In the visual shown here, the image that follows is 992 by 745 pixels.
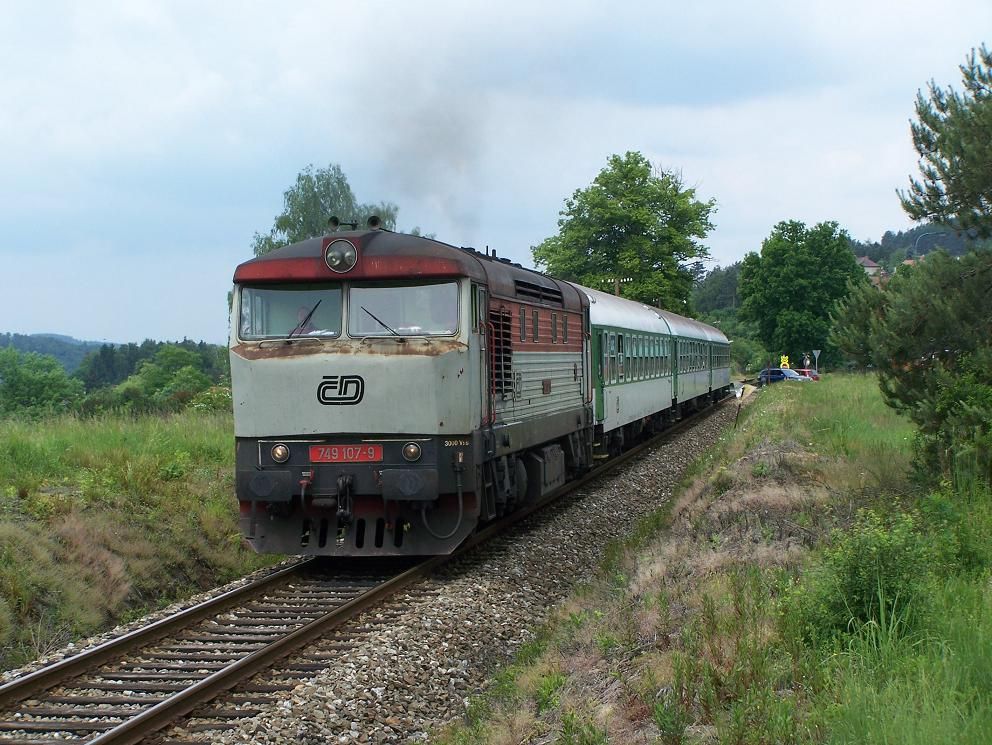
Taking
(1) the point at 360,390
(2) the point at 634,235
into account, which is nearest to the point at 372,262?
(1) the point at 360,390

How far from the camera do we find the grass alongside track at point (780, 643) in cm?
450

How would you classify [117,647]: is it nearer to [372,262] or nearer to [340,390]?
[340,390]

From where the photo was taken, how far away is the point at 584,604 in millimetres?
8930

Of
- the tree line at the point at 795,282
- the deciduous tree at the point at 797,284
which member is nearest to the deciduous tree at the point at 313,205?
the tree line at the point at 795,282

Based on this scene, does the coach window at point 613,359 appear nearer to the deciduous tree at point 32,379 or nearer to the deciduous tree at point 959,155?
the deciduous tree at point 959,155

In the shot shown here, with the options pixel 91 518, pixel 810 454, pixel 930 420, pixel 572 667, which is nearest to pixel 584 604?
pixel 572 667

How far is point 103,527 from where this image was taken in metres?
10.1

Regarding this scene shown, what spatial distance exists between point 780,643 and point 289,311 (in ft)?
20.6

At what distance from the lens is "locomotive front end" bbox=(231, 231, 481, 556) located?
967cm

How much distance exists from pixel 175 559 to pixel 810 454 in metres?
9.38

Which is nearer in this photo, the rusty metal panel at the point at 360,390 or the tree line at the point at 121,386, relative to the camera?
the rusty metal panel at the point at 360,390

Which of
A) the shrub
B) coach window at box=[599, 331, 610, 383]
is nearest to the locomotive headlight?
the shrub

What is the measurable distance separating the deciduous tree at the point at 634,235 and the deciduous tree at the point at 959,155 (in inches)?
1581

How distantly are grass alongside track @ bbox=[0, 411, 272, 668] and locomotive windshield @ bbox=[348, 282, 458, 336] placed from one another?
10.8 feet
